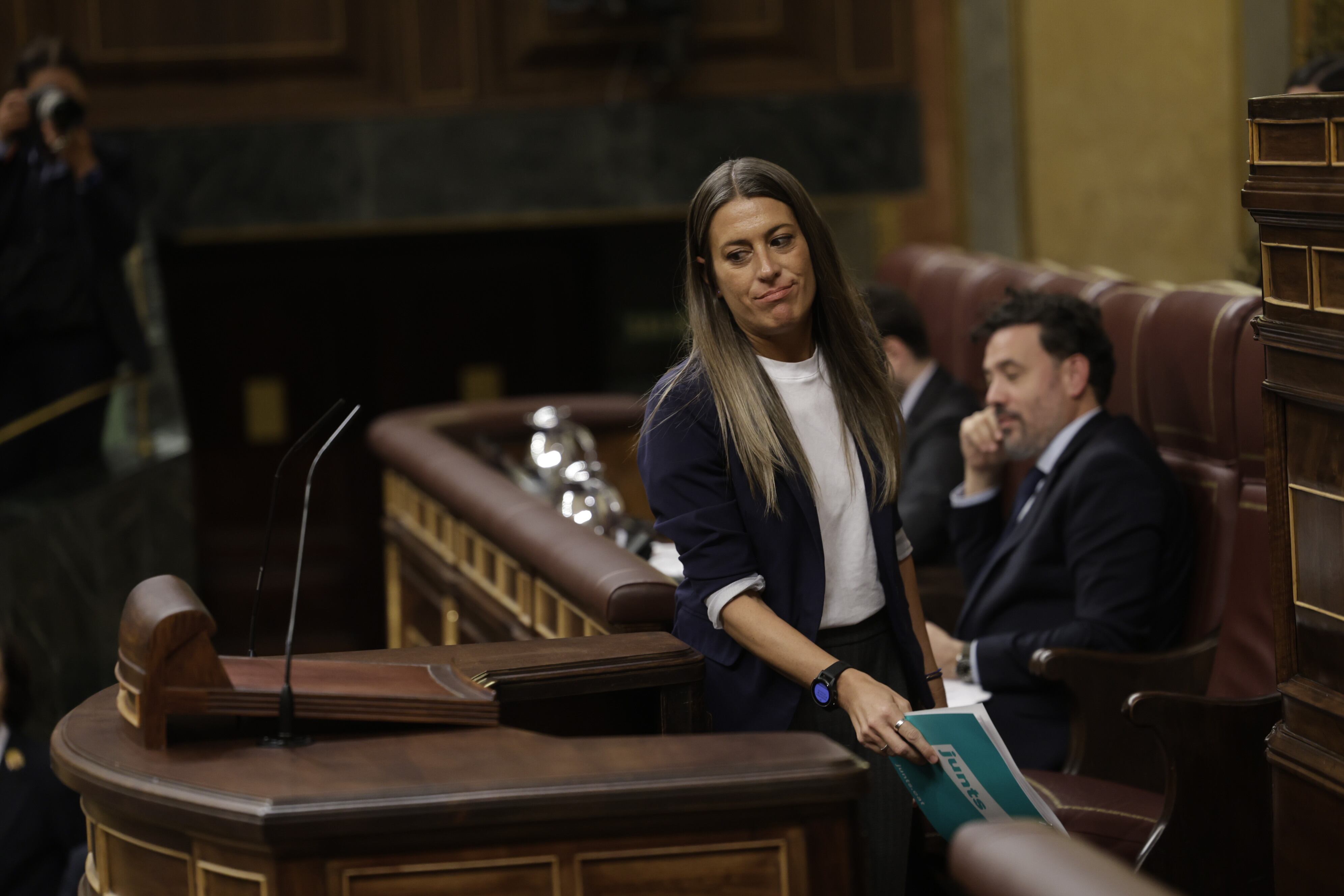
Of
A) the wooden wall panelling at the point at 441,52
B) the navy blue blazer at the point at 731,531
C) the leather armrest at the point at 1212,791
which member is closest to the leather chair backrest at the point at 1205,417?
the leather armrest at the point at 1212,791

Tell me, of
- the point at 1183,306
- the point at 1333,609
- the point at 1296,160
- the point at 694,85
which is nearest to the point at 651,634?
the point at 1333,609

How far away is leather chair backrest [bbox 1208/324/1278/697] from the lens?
2.77 m

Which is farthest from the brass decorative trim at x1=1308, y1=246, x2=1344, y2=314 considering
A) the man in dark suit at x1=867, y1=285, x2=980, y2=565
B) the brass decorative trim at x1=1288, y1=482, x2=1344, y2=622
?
the man in dark suit at x1=867, y1=285, x2=980, y2=565

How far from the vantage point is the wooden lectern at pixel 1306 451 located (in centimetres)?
187

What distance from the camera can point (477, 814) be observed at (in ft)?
5.30

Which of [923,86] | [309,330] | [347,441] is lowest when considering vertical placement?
[347,441]

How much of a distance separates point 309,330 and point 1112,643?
17.3 ft

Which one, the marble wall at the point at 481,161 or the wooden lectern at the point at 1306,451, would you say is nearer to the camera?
the wooden lectern at the point at 1306,451

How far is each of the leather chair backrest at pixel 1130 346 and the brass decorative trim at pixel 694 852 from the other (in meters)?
1.80

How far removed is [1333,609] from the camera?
194 centimetres

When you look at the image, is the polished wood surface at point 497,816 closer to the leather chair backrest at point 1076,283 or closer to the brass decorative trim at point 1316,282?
the brass decorative trim at point 1316,282

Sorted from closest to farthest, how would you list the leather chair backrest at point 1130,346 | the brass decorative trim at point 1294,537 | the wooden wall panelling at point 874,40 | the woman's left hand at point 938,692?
the brass decorative trim at point 1294,537 < the woman's left hand at point 938,692 < the leather chair backrest at point 1130,346 < the wooden wall panelling at point 874,40

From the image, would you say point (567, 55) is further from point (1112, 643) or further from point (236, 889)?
point (236, 889)

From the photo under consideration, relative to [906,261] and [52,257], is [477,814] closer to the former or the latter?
[52,257]
